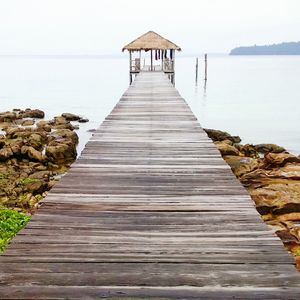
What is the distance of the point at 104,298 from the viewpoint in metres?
2.77

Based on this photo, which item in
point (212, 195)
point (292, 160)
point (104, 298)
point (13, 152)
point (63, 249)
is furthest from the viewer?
point (13, 152)

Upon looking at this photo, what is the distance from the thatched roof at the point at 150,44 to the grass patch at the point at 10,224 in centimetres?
2363

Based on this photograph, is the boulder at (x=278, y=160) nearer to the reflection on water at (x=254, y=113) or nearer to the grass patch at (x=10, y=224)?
the grass patch at (x=10, y=224)

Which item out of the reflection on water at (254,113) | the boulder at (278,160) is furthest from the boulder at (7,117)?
the boulder at (278,160)

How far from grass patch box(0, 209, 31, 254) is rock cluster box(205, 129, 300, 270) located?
15.8ft

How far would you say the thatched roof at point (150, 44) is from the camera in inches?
1261

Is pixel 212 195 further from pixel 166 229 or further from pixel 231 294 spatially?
pixel 231 294

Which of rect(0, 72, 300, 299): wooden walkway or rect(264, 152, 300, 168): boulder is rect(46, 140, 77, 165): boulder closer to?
rect(264, 152, 300, 168): boulder

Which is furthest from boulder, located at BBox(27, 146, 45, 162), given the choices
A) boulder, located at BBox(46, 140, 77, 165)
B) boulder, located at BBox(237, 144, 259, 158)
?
boulder, located at BBox(237, 144, 259, 158)

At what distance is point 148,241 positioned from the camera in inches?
144

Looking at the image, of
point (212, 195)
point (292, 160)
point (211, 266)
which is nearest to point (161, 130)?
point (212, 195)

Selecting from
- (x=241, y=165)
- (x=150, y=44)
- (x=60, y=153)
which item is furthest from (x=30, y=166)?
(x=150, y=44)

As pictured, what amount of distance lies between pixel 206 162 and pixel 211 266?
11.1 ft

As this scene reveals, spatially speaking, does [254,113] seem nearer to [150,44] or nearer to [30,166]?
[150,44]
